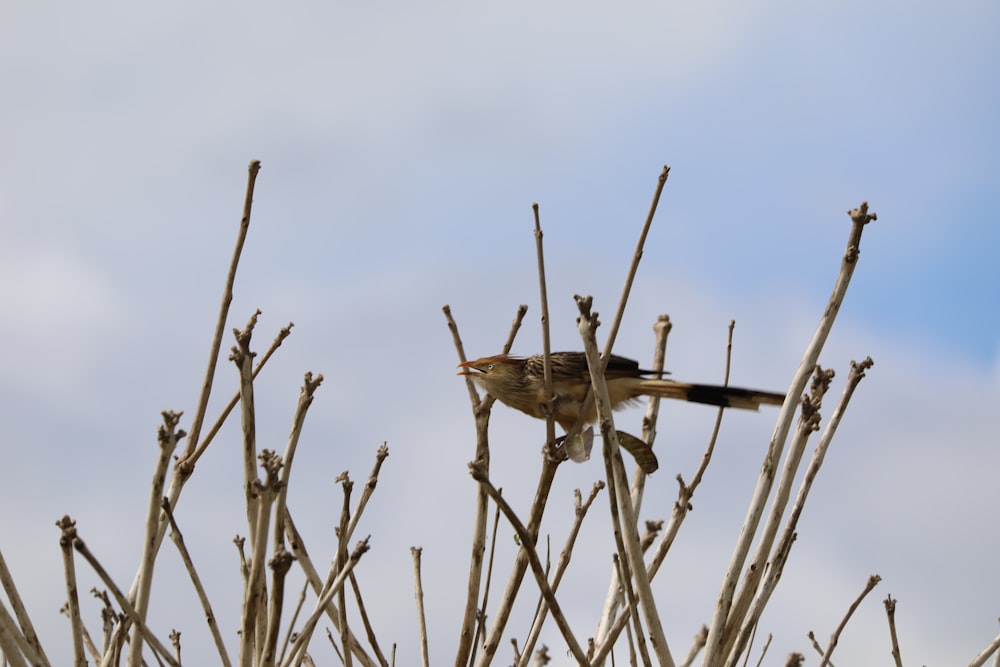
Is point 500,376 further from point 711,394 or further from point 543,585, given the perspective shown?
point 543,585

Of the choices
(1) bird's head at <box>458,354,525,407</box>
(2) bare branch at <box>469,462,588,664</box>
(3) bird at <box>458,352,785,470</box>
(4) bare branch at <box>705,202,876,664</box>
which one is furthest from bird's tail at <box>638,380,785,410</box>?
(2) bare branch at <box>469,462,588,664</box>


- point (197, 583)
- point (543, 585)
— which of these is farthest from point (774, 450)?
point (197, 583)

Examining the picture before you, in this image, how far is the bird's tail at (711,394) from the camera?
4023mm

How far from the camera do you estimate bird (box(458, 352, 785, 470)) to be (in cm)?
403

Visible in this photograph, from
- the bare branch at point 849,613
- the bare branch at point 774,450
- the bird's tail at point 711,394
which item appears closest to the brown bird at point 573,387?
the bird's tail at point 711,394

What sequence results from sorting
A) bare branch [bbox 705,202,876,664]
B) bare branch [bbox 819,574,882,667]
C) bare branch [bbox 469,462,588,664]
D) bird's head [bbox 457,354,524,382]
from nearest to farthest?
bare branch [bbox 469,462,588,664], bare branch [bbox 705,202,876,664], bare branch [bbox 819,574,882,667], bird's head [bbox 457,354,524,382]

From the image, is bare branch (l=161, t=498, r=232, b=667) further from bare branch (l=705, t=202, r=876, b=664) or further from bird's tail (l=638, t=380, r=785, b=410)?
bird's tail (l=638, t=380, r=785, b=410)

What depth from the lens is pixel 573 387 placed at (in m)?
4.29

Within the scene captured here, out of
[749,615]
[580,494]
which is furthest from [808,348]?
[580,494]

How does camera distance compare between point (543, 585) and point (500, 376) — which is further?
point (500, 376)

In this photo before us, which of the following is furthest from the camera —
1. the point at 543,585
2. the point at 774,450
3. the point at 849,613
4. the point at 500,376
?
the point at 500,376

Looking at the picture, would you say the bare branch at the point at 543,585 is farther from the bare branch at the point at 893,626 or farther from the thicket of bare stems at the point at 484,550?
the bare branch at the point at 893,626

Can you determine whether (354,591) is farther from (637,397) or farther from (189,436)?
(637,397)

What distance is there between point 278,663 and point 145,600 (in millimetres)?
347
